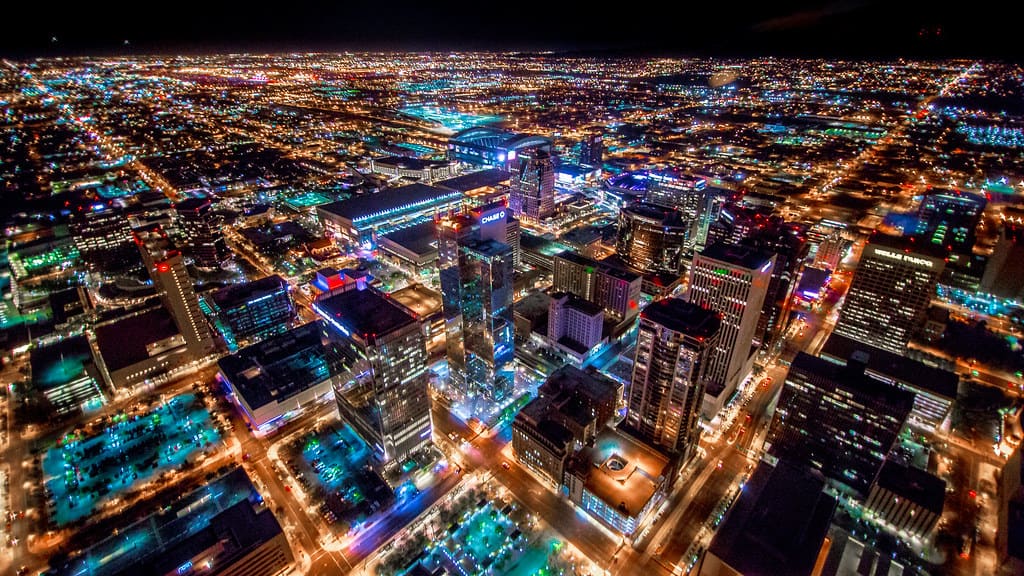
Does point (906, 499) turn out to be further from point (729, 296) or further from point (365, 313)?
point (365, 313)

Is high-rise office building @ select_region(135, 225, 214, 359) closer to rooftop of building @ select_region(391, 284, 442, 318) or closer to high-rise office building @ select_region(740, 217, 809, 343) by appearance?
rooftop of building @ select_region(391, 284, 442, 318)

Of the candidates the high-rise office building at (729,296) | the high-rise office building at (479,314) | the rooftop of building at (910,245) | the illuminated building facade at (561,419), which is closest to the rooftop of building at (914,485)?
the high-rise office building at (729,296)

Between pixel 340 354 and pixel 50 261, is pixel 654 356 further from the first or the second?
pixel 50 261

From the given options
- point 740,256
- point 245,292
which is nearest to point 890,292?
point 740,256

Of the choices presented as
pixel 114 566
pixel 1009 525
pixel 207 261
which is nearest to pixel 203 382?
pixel 114 566

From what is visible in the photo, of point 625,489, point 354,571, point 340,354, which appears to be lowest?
point 354,571

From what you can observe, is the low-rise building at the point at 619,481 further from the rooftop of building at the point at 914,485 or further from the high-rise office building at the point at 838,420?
the rooftop of building at the point at 914,485
